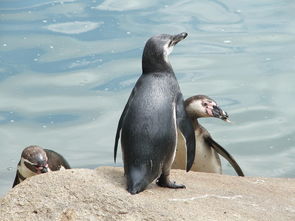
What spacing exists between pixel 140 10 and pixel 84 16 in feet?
2.31

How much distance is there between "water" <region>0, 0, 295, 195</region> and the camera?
6117mm

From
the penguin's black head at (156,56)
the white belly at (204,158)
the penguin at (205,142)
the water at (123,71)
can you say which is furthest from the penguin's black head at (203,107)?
the penguin's black head at (156,56)

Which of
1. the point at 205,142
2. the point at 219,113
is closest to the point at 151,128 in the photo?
the point at 219,113

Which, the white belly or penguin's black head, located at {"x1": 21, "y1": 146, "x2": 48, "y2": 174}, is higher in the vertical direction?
penguin's black head, located at {"x1": 21, "y1": 146, "x2": 48, "y2": 174}

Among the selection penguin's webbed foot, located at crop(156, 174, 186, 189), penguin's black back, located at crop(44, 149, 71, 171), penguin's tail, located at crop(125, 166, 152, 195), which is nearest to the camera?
penguin's tail, located at crop(125, 166, 152, 195)

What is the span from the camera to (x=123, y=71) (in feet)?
25.1

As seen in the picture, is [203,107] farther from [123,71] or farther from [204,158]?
[123,71]

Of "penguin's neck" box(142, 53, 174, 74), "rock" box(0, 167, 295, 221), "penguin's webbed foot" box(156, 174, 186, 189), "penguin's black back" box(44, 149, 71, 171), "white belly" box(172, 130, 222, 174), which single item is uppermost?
"penguin's neck" box(142, 53, 174, 74)

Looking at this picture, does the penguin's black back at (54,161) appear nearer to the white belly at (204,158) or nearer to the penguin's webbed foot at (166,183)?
the white belly at (204,158)

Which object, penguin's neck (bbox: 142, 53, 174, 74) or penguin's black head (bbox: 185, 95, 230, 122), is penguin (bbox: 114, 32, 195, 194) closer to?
penguin's neck (bbox: 142, 53, 174, 74)

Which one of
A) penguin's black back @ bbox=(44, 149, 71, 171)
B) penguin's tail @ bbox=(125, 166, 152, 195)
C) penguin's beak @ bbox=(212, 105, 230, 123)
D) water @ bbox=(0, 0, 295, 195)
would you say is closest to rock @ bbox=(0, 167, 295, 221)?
penguin's tail @ bbox=(125, 166, 152, 195)

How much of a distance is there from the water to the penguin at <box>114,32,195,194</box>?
8.25ft

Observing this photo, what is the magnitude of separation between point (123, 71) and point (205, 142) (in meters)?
2.94

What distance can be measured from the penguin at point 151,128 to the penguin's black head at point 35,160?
3.12 ft
